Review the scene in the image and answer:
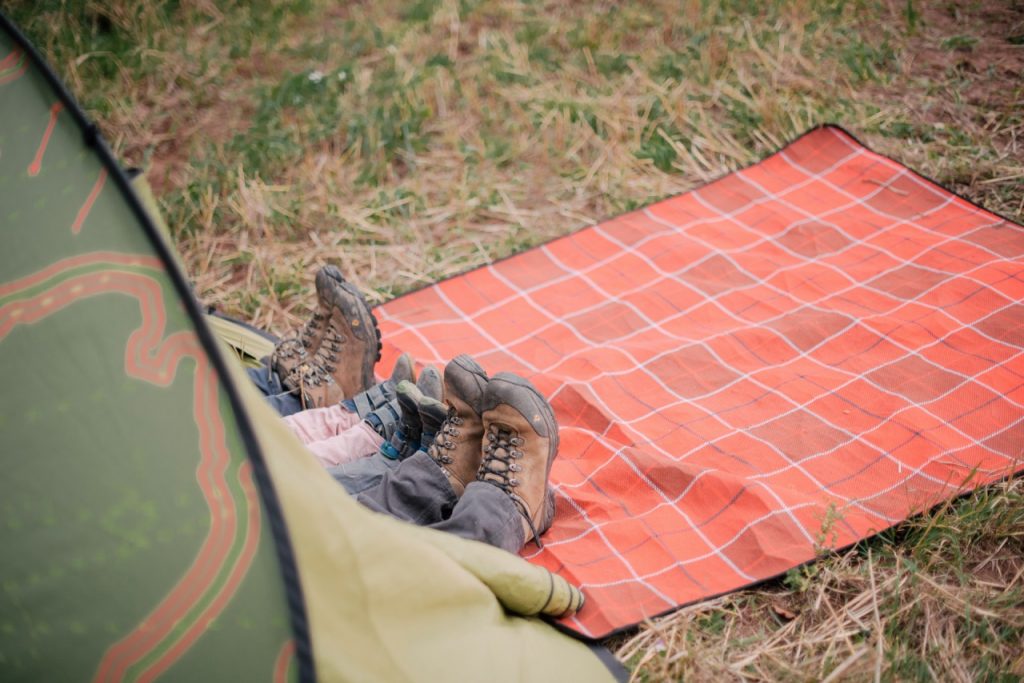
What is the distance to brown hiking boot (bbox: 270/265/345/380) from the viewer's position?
2.20 metres

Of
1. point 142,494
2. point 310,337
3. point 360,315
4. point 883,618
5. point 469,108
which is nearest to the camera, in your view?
point 142,494

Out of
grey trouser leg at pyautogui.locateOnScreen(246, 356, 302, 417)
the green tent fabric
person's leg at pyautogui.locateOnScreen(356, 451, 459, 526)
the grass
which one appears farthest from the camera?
the grass

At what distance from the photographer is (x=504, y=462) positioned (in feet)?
5.74

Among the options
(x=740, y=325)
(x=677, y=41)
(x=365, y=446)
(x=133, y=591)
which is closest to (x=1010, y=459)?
(x=740, y=325)

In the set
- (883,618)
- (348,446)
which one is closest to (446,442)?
(348,446)

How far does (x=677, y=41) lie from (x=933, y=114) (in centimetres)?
141

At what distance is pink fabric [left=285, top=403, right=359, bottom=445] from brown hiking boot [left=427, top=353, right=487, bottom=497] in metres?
0.30

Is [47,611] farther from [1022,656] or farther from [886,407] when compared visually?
[886,407]

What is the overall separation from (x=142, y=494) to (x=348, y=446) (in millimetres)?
854

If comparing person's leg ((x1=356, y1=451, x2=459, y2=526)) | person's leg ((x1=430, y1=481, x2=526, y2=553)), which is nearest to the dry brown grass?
person's leg ((x1=430, y1=481, x2=526, y2=553))

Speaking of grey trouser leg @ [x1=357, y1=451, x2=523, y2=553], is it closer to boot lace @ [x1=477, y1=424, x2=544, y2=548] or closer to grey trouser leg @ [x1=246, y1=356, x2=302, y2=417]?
boot lace @ [x1=477, y1=424, x2=544, y2=548]

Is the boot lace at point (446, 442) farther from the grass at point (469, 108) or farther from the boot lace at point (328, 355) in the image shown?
the grass at point (469, 108)

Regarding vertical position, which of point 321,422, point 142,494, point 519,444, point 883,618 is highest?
point 142,494

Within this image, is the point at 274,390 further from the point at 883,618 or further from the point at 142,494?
the point at 883,618
